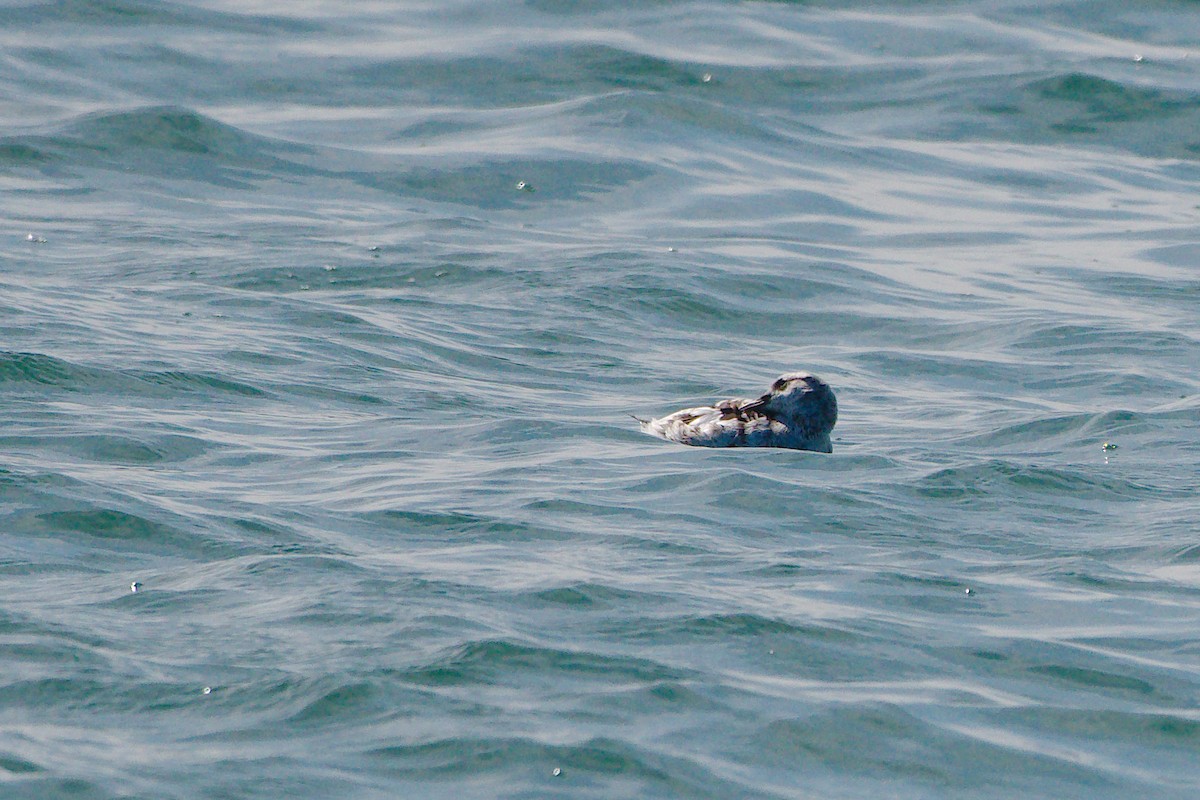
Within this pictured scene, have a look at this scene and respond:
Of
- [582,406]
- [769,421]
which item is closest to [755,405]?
Result: [769,421]

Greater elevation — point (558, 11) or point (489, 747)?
point (558, 11)

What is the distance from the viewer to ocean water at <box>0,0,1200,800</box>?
6445 mm

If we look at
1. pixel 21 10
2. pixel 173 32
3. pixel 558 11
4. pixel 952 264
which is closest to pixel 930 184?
pixel 952 264

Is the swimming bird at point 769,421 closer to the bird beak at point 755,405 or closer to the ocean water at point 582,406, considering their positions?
the bird beak at point 755,405

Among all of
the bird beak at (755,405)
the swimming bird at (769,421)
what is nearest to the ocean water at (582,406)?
the swimming bird at (769,421)

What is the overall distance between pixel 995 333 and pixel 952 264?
2888 mm

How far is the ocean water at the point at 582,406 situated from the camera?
6.45m

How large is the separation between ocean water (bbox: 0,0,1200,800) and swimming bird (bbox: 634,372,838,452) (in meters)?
0.23

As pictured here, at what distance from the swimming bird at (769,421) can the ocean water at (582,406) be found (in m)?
0.23

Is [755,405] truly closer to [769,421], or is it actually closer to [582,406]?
[769,421]

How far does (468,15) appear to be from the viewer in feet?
89.0

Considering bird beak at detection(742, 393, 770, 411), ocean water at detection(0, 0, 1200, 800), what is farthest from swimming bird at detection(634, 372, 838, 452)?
ocean water at detection(0, 0, 1200, 800)

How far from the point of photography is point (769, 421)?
11273 millimetres

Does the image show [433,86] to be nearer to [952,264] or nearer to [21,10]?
[21,10]
